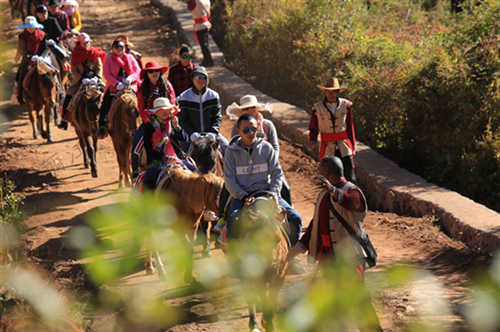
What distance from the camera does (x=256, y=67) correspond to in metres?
16.3

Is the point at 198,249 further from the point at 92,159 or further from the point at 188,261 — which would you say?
the point at 92,159

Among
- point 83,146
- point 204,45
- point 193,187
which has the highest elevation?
point 204,45

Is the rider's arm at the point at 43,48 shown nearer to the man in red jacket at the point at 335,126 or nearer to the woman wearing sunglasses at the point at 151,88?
the woman wearing sunglasses at the point at 151,88

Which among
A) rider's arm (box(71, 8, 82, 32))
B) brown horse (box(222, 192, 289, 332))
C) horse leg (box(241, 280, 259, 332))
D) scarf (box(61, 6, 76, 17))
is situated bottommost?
horse leg (box(241, 280, 259, 332))

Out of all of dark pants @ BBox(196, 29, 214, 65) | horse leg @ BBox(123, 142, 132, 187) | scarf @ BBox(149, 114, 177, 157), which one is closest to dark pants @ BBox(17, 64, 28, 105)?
horse leg @ BBox(123, 142, 132, 187)

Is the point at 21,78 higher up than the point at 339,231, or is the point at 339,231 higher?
the point at 21,78

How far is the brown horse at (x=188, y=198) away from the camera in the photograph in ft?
17.1

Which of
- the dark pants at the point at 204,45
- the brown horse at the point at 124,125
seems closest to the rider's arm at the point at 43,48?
the brown horse at the point at 124,125

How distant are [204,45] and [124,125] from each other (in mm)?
7746

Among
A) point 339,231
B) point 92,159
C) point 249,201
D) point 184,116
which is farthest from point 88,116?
point 339,231

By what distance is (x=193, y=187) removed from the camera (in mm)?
5465

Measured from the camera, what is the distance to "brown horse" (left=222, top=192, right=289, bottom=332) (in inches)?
172

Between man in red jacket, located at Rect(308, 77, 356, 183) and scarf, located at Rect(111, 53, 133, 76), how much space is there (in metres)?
4.26

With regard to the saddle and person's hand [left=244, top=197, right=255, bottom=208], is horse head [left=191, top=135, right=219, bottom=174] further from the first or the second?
the saddle
